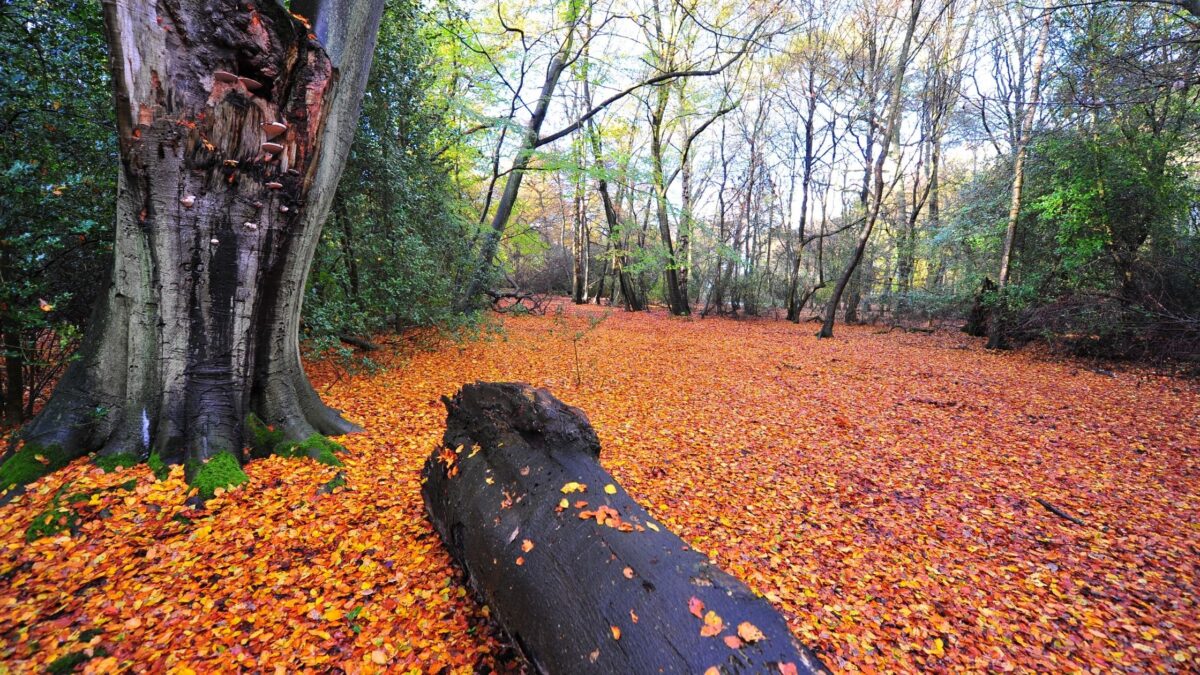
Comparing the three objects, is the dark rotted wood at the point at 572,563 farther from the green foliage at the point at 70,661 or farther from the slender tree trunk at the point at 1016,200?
the slender tree trunk at the point at 1016,200

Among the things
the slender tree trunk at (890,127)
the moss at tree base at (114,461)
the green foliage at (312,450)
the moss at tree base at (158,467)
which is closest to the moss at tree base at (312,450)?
the green foliage at (312,450)

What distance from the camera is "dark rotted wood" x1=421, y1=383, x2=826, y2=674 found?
1.40m

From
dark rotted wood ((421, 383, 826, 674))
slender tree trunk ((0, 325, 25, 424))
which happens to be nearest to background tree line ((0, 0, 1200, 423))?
slender tree trunk ((0, 325, 25, 424))

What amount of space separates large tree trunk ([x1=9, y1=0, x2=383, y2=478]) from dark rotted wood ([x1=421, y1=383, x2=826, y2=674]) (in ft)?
5.52

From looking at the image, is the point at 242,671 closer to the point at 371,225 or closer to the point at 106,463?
the point at 106,463

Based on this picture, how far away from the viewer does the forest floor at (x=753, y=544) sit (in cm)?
186

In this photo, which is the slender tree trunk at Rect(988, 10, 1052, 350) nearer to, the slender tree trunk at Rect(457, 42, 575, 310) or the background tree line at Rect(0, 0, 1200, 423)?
the background tree line at Rect(0, 0, 1200, 423)

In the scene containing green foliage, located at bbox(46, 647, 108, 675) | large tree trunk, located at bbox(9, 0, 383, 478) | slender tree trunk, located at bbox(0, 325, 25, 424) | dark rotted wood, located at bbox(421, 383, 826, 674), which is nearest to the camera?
dark rotted wood, located at bbox(421, 383, 826, 674)

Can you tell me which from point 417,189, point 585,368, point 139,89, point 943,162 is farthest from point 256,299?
point 943,162

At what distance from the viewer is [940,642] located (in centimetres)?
212

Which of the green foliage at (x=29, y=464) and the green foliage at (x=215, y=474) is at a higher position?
the green foliage at (x=29, y=464)

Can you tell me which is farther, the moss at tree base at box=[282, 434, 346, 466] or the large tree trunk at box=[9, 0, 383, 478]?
the moss at tree base at box=[282, 434, 346, 466]

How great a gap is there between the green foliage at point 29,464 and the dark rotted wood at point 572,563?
2.20 meters

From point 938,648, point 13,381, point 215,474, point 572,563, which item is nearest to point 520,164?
point 13,381
